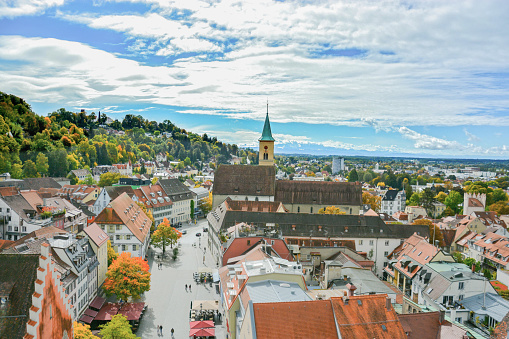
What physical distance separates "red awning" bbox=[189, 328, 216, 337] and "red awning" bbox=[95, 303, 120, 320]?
24.7ft

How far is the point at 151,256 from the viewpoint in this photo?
194 ft

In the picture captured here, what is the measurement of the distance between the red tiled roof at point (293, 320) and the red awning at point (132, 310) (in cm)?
1737

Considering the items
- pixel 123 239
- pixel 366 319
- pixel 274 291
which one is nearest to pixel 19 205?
pixel 123 239

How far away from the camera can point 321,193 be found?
72000mm

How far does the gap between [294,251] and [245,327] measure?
23214mm

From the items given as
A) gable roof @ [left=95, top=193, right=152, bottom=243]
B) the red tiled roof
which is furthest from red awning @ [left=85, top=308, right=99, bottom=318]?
the red tiled roof

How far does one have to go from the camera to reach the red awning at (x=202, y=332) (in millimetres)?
33312

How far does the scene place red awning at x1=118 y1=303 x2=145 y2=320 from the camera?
36.3 m

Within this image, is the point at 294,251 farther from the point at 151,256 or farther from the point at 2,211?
the point at 2,211

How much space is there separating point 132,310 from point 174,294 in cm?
731

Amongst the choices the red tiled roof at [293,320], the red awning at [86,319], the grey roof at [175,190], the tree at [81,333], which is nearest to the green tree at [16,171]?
the grey roof at [175,190]

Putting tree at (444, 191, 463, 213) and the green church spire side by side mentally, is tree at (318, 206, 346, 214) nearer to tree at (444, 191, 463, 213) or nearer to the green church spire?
the green church spire

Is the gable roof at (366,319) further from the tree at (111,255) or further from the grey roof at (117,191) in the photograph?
the grey roof at (117,191)

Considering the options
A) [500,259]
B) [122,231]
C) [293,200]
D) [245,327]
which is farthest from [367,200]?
[245,327]
